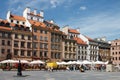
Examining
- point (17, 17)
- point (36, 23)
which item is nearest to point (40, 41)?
point (36, 23)

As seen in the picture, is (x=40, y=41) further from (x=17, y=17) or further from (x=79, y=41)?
(x=79, y=41)

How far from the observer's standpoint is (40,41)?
285 ft

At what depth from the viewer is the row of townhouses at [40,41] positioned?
78.4 meters

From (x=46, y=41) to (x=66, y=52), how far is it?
425 inches

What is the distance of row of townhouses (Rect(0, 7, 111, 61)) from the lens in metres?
78.4

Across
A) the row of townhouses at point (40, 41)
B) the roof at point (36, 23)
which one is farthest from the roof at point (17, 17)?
the roof at point (36, 23)

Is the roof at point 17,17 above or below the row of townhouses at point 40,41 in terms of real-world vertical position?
above

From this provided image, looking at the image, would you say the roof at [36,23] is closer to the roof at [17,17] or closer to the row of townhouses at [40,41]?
the row of townhouses at [40,41]

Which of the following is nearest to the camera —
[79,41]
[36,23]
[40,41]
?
[40,41]

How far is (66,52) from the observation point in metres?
95.9

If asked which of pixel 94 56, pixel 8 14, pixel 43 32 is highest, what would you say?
pixel 8 14

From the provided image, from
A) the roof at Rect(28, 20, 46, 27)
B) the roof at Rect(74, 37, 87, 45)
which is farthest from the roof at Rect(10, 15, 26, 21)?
the roof at Rect(74, 37, 87, 45)

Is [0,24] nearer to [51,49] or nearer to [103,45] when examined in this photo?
[51,49]

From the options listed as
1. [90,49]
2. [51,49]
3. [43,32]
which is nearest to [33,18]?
[43,32]
